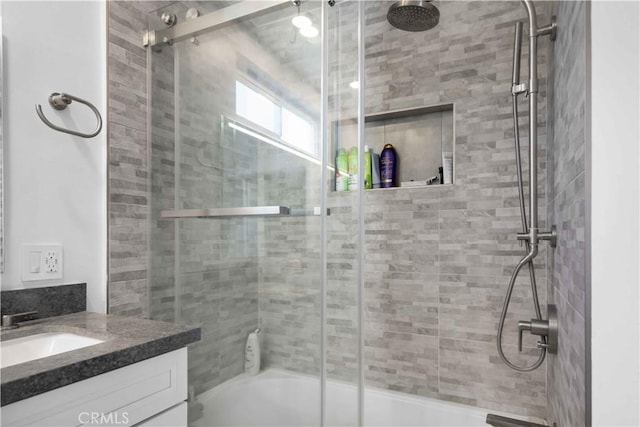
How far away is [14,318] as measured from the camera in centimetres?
114

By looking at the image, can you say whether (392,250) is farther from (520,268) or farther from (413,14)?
(413,14)

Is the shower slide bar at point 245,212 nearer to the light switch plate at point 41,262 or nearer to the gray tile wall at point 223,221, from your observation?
the gray tile wall at point 223,221

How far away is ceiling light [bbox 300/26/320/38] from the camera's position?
139cm

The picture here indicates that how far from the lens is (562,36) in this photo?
131 centimetres

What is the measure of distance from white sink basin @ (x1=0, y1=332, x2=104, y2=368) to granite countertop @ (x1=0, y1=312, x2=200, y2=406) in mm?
16

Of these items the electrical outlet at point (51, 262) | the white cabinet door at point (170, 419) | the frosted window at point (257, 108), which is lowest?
the white cabinet door at point (170, 419)

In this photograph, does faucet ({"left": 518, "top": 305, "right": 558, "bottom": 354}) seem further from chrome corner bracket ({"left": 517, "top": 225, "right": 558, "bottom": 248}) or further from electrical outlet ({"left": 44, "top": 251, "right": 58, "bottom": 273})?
electrical outlet ({"left": 44, "top": 251, "right": 58, "bottom": 273})

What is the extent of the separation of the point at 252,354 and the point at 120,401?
0.58 meters

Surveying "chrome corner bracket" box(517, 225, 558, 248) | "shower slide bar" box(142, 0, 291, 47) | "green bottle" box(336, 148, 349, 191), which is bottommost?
"chrome corner bracket" box(517, 225, 558, 248)

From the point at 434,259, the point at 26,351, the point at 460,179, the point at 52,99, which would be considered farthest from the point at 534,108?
the point at 26,351

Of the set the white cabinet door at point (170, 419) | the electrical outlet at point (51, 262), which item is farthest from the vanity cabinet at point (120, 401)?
the electrical outlet at point (51, 262)

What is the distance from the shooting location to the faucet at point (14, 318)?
112 cm
